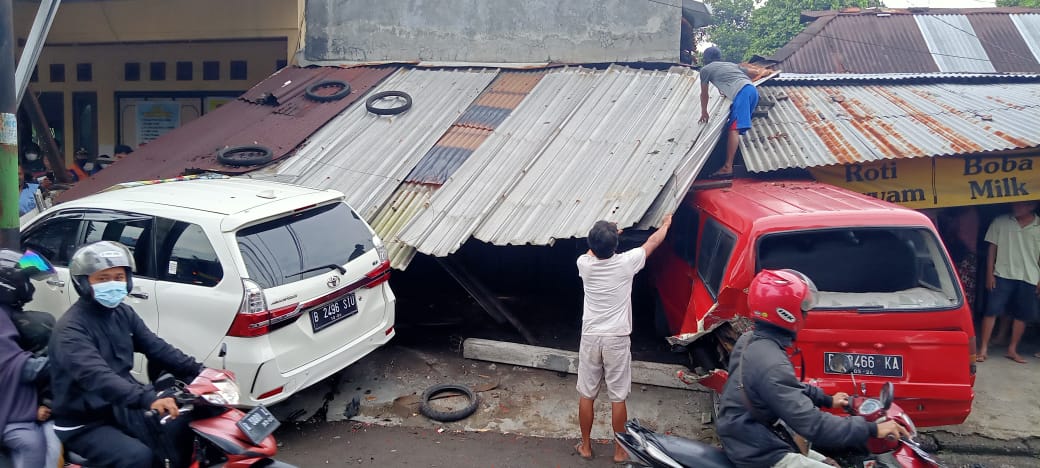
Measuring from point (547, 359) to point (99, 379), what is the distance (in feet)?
12.5

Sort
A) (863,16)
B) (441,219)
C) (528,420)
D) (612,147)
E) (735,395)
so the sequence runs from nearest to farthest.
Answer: (735,395) < (528,420) < (441,219) < (612,147) < (863,16)

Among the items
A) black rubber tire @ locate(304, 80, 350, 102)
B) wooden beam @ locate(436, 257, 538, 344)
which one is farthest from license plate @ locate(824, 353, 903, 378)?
black rubber tire @ locate(304, 80, 350, 102)

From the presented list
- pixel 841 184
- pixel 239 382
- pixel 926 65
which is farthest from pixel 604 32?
pixel 926 65

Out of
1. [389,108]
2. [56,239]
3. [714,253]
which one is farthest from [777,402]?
[389,108]

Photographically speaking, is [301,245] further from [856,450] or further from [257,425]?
[856,450]

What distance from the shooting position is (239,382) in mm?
4645

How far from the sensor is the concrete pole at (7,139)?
5.79 m

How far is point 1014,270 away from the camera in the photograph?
6.43m

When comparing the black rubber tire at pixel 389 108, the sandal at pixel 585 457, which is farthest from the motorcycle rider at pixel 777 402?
the black rubber tire at pixel 389 108

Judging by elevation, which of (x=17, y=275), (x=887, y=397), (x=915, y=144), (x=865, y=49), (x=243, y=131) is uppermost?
(x=865, y=49)

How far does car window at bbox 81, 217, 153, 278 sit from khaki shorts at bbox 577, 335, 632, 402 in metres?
3.13

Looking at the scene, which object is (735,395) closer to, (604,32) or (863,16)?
(604,32)

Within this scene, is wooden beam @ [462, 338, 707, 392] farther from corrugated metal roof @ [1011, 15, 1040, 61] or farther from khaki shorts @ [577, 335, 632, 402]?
corrugated metal roof @ [1011, 15, 1040, 61]

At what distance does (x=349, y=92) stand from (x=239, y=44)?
4.34m
